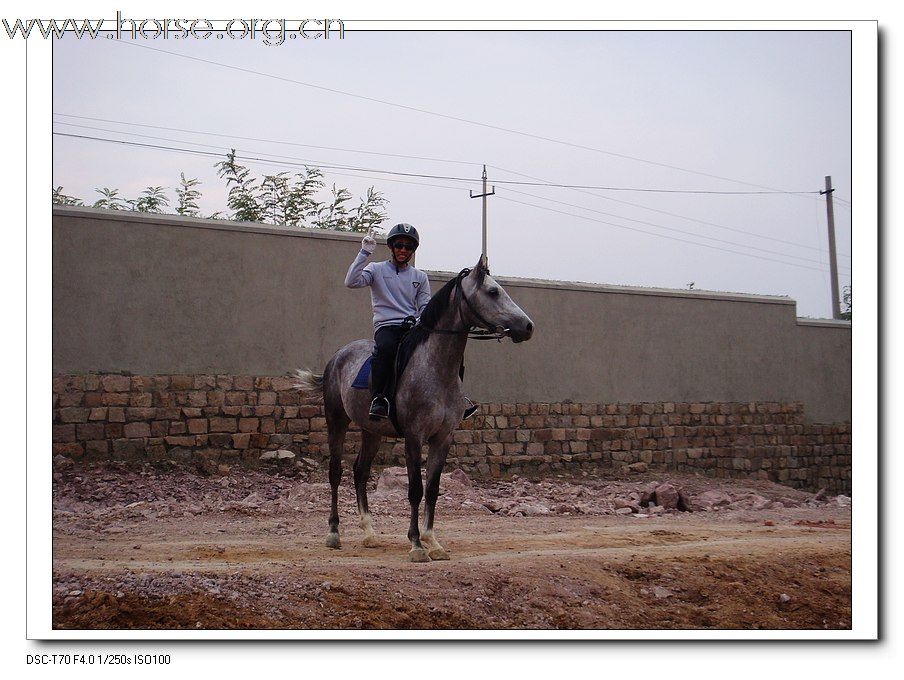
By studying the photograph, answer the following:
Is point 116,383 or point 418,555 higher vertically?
point 116,383

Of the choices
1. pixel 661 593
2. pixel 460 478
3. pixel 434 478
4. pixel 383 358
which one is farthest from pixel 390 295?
pixel 460 478

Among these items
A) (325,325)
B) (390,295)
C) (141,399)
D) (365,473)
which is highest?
(390,295)

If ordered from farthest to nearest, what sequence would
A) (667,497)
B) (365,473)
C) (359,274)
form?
(667,497) → (365,473) → (359,274)

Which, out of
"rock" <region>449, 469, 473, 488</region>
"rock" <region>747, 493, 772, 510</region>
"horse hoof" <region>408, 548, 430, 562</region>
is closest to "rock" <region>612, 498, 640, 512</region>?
"rock" <region>747, 493, 772, 510</region>

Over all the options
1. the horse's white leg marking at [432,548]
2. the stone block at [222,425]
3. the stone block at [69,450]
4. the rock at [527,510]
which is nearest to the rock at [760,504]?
the rock at [527,510]

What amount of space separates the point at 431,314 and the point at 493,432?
6.96 metres

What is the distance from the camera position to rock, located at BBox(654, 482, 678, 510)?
11062 mm

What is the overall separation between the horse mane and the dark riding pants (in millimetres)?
119

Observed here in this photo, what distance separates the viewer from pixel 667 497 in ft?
36.5

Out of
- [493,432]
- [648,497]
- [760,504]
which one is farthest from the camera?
→ [493,432]

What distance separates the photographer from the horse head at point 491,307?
18.9ft

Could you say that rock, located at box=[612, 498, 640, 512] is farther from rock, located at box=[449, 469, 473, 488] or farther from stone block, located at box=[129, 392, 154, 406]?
stone block, located at box=[129, 392, 154, 406]

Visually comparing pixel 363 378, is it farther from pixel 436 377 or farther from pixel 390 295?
pixel 436 377
